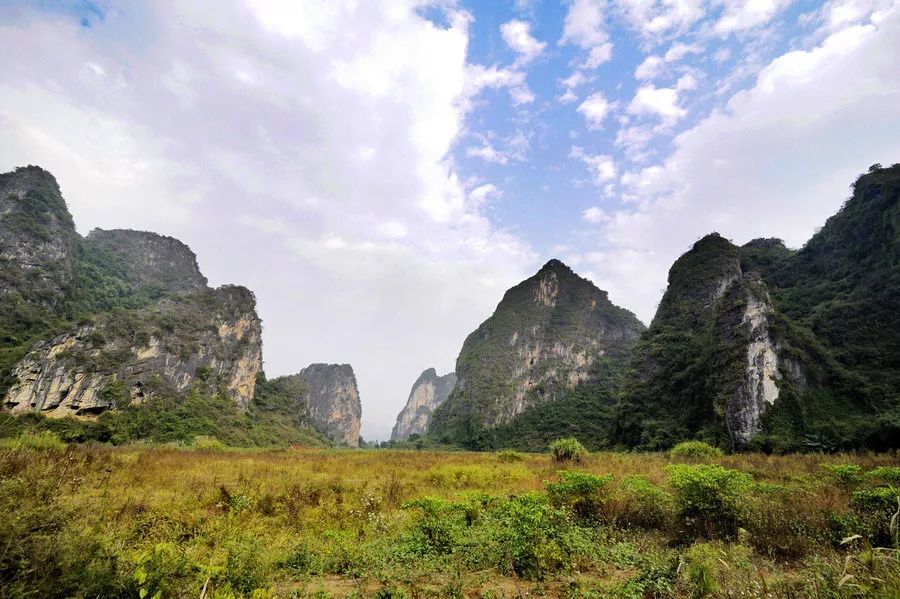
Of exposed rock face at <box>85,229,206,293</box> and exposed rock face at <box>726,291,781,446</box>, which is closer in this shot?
exposed rock face at <box>726,291,781,446</box>

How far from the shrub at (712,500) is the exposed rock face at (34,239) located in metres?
83.4

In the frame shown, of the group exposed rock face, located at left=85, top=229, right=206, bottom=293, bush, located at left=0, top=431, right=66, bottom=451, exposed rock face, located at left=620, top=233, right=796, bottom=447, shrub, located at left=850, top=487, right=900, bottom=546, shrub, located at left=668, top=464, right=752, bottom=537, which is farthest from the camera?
exposed rock face, located at left=85, top=229, right=206, bottom=293

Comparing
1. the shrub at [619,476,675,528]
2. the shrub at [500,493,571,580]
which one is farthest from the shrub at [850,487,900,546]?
the shrub at [500,493,571,580]

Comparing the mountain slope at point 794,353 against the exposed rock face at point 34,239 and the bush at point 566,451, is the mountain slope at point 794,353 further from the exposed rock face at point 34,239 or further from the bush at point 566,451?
the exposed rock face at point 34,239

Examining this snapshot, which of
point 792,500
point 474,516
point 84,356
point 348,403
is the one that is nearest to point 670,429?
point 792,500

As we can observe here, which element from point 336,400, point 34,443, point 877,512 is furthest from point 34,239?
point 336,400

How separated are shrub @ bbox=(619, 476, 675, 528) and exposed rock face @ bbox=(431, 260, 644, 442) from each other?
77745mm

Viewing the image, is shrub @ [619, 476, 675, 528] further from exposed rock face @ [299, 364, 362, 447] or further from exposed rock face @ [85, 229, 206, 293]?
exposed rock face @ [299, 364, 362, 447]

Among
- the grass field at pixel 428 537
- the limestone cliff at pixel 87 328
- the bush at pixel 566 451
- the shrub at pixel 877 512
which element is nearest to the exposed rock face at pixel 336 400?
the limestone cliff at pixel 87 328

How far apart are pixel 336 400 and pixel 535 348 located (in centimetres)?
9014

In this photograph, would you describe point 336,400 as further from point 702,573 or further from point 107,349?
point 702,573

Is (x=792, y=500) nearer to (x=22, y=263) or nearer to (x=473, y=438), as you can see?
(x=473, y=438)

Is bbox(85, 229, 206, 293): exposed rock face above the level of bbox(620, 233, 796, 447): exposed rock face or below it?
above

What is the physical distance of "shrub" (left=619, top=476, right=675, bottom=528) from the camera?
680cm
